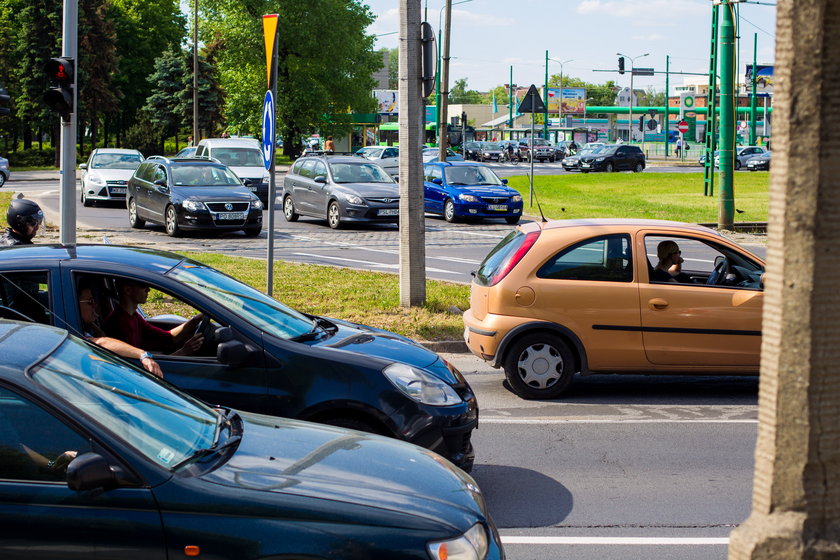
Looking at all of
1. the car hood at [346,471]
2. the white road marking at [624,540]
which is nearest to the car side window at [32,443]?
the car hood at [346,471]

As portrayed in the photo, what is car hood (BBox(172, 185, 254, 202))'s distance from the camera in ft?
75.4

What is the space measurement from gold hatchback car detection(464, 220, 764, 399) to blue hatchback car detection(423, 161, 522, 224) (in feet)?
59.6

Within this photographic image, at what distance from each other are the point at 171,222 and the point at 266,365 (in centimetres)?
1747

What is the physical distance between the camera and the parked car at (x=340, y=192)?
25.6 m

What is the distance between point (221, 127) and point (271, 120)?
66.7m

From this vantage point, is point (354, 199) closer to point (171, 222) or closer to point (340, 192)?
point (340, 192)

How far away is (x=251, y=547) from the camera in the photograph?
3.72m

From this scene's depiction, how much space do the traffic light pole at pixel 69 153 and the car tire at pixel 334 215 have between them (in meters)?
12.8

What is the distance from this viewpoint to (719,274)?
9.48 m

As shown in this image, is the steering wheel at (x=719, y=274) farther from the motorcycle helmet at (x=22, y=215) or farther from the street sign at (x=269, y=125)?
the motorcycle helmet at (x=22, y=215)

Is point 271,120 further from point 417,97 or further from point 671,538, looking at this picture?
point 671,538

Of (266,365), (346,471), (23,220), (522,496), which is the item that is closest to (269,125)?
(23,220)

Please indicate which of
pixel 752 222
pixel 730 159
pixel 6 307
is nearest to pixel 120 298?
pixel 6 307

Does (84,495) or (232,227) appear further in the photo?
(232,227)
